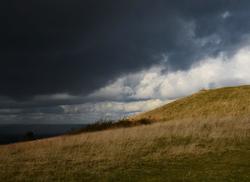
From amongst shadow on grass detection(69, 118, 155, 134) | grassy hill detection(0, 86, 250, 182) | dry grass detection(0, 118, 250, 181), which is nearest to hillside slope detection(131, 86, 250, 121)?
shadow on grass detection(69, 118, 155, 134)

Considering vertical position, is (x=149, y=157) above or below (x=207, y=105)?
below

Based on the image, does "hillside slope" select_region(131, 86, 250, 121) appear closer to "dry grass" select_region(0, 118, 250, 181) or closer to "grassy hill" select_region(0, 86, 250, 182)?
"grassy hill" select_region(0, 86, 250, 182)

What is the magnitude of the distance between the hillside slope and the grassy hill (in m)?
12.1

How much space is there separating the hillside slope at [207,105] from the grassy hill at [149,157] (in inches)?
476

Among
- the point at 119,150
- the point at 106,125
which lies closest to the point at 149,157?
the point at 119,150

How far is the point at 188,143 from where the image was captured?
24.9 metres

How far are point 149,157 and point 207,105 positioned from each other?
3262 cm

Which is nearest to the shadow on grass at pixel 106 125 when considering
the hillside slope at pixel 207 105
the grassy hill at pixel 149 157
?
the hillside slope at pixel 207 105

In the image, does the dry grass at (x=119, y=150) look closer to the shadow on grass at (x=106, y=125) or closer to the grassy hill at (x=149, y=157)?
the grassy hill at (x=149, y=157)

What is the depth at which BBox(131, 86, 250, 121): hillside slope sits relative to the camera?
46.4 m

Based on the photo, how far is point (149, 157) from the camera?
2030 cm

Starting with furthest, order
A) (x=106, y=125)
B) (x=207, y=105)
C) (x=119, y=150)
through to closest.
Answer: (x=207, y=105)
(x=106, y=125)
(x=119, y=150)

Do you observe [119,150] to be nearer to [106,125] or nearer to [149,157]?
[149,157]

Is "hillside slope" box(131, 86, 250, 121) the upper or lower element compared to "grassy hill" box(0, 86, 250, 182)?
upper
